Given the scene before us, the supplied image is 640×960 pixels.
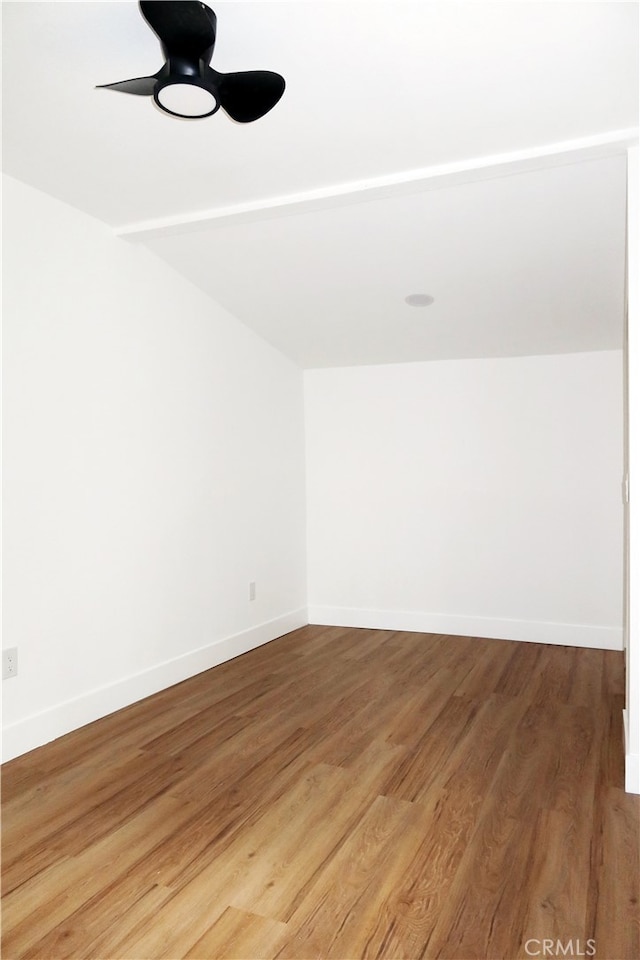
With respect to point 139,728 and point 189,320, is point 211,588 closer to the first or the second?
point 139,728

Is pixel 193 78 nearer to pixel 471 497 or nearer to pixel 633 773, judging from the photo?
pixel 633 773

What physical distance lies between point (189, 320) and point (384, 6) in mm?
2496

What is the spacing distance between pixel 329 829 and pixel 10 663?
5.00 ft

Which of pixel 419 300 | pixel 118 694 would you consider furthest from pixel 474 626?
pixel 118 694

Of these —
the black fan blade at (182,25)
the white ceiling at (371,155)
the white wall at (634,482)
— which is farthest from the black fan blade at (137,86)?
the white wall at (634,482)

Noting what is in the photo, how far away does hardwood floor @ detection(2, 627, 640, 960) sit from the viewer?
176 centimetres

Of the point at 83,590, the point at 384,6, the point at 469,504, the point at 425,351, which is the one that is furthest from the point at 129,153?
the point at 469,504

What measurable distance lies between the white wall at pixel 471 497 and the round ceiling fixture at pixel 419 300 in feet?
3.52

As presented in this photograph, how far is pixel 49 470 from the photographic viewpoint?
10.3 ft

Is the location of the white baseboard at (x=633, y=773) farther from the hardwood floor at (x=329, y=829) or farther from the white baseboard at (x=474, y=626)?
the white baseboard at (x=474, y=626)

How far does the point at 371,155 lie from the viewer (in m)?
2.83

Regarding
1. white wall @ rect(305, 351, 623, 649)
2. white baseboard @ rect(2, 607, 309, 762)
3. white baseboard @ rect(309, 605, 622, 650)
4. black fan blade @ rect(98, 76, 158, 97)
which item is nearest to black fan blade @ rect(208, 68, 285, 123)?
black fan blade @ rect(98, 76, 158, 97)

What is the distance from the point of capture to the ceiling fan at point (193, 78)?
67.6 inches

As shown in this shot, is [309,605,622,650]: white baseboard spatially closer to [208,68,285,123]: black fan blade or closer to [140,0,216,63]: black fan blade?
[208,68,285,123]: black fan blade
